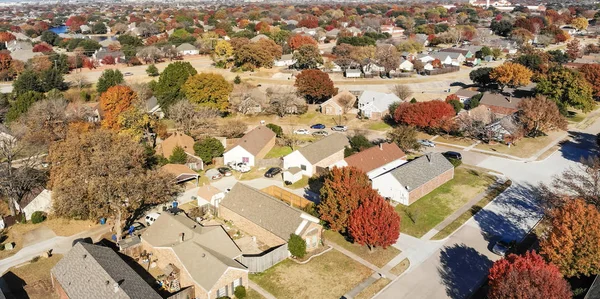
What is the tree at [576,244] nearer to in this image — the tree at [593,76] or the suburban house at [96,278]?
the suburban house at [96,278]

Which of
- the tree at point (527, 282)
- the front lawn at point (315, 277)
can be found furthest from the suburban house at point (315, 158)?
the tree at point (527, 282)

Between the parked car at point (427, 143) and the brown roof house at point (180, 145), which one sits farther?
the parked car at point (427, 143)

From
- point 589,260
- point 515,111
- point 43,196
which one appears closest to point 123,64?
point 43,196

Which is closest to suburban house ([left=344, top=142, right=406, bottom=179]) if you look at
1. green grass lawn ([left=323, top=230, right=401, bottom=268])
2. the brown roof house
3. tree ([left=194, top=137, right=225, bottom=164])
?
green grass lawn ([left=323, top=230, right=401, bottom=268])

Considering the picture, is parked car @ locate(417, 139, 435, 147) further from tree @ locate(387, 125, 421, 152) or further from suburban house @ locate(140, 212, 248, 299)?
suburban house @ locate(140, 212, 248, 299)

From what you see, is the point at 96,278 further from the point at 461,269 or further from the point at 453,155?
the point at 453,155
